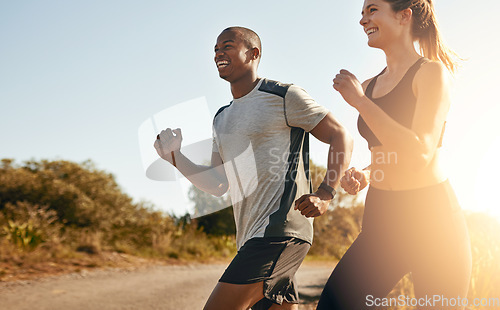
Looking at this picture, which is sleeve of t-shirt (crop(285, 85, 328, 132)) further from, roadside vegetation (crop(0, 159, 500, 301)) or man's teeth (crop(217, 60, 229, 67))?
roadside vegetation (crop(0, 159, 500, 301))

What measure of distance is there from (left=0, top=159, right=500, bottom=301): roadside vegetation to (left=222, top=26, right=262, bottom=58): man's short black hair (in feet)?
19.4

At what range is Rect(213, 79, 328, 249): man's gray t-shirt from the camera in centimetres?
237

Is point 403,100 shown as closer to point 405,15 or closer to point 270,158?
point 405,15

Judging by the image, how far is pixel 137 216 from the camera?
14.0 metres

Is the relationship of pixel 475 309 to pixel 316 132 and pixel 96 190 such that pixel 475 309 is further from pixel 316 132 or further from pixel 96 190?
pixel 96 190

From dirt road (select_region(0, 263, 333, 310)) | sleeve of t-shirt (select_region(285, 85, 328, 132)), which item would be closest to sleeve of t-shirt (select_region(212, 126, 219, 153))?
sleeve of t-shirt (select_region(285, 85, 328, 132))

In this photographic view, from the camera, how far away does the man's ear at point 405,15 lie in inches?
80.5

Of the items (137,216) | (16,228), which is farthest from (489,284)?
(137,216)

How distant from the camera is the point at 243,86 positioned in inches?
108

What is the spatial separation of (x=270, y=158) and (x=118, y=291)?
6049 millimetres

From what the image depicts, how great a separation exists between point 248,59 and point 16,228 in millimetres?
9350

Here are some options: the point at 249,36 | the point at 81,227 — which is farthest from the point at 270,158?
the point at 81,227

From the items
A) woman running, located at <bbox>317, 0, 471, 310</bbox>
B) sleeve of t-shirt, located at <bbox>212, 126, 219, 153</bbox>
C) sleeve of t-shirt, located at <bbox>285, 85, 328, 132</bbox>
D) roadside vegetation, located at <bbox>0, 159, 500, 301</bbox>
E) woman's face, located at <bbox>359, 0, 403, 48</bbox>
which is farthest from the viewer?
roadside vegetation, located at <bbox>0, 159, 500, 301</bbox>

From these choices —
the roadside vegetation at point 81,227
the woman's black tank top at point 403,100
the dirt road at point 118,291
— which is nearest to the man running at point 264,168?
the woman's black tank top at point 403,100
